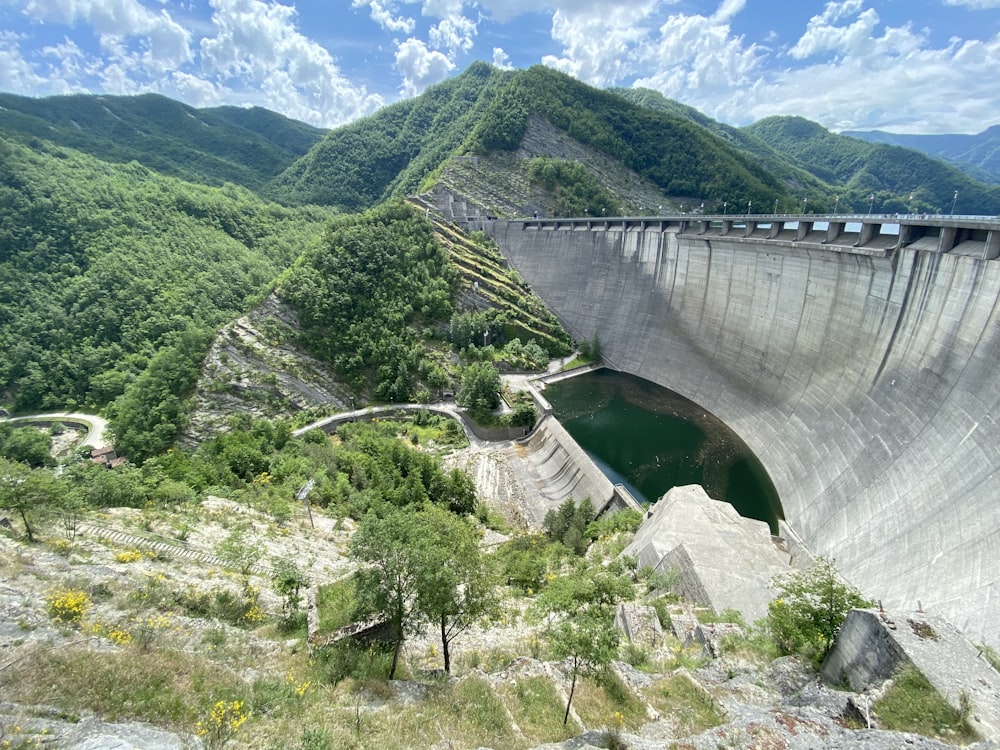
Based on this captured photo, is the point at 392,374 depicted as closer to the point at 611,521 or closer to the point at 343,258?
the point at 343,258

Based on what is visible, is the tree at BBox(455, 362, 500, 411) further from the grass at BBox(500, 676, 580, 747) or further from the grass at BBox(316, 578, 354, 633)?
the grass at BBox(500, 676, 580, 747)

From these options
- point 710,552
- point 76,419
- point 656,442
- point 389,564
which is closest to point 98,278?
point 76,419

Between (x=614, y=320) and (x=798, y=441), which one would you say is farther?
(x=614, y=320)

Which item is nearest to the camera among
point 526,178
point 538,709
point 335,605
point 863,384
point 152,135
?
point 538,709

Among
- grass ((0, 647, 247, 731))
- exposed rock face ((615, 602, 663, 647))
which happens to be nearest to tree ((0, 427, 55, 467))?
grass ((0, 647, 247, 731))

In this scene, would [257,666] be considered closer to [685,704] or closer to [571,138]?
[685,704]

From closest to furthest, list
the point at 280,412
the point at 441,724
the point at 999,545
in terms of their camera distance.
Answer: the point at 441,724
the point at 999,545
the point at 280,412

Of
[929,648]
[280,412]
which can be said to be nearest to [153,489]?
[280,412]

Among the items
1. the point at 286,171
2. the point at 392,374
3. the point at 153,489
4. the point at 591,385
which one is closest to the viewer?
the point at 153,489
